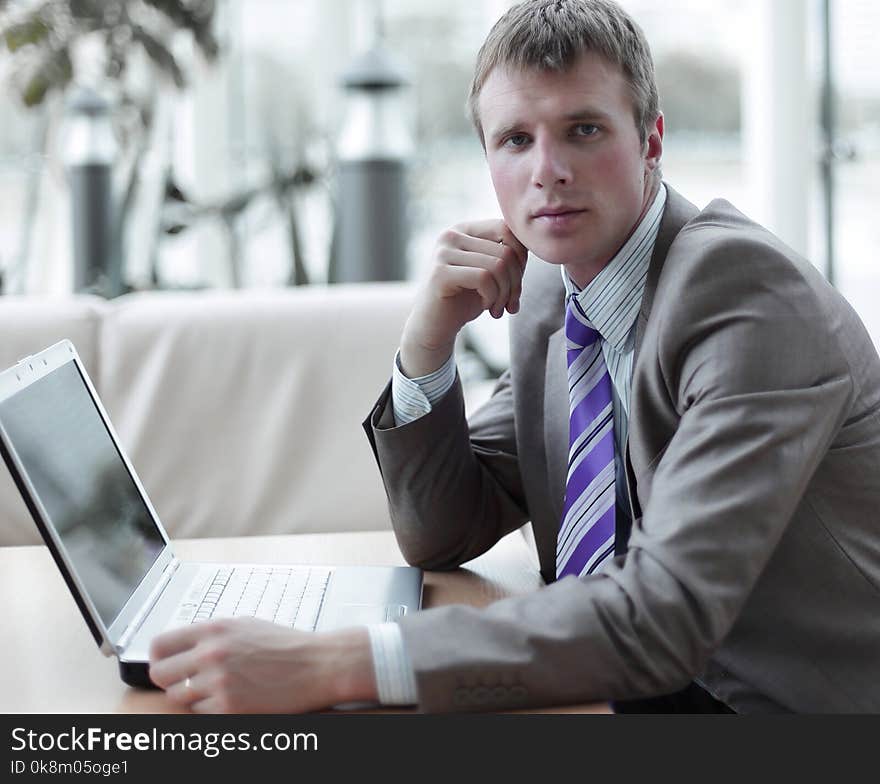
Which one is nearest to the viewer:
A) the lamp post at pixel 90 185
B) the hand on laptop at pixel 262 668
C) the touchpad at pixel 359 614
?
the hand on laptop at pixel 262 668

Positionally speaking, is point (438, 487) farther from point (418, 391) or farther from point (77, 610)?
point (77, 610)

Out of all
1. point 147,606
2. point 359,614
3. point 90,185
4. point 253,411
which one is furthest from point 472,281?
point 90,185

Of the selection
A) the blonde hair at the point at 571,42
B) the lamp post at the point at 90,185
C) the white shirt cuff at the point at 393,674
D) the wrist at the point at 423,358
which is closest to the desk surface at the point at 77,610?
the white shirt cuff at the point at 393,674

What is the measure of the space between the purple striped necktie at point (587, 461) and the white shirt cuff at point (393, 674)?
1.27 ft

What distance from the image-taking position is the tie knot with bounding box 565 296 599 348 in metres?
1.37

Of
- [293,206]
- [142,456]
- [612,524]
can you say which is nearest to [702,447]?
[612,524]

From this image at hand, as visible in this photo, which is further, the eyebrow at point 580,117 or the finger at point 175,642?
the eyebrow at point 580,117

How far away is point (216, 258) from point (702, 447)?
4356 mm

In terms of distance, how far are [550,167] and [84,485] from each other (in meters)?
0.62

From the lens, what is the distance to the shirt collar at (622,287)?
1294 millimetres

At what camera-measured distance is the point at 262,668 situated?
915 millimetres

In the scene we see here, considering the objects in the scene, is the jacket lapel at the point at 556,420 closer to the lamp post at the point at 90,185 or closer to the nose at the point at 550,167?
the nose at the point at 550,167

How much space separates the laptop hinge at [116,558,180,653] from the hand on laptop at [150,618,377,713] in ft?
0.35

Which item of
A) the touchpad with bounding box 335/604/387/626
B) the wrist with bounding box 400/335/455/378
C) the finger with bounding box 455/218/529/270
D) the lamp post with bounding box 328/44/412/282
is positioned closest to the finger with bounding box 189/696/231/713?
the touchpad with bounding box 335/604/387/626
